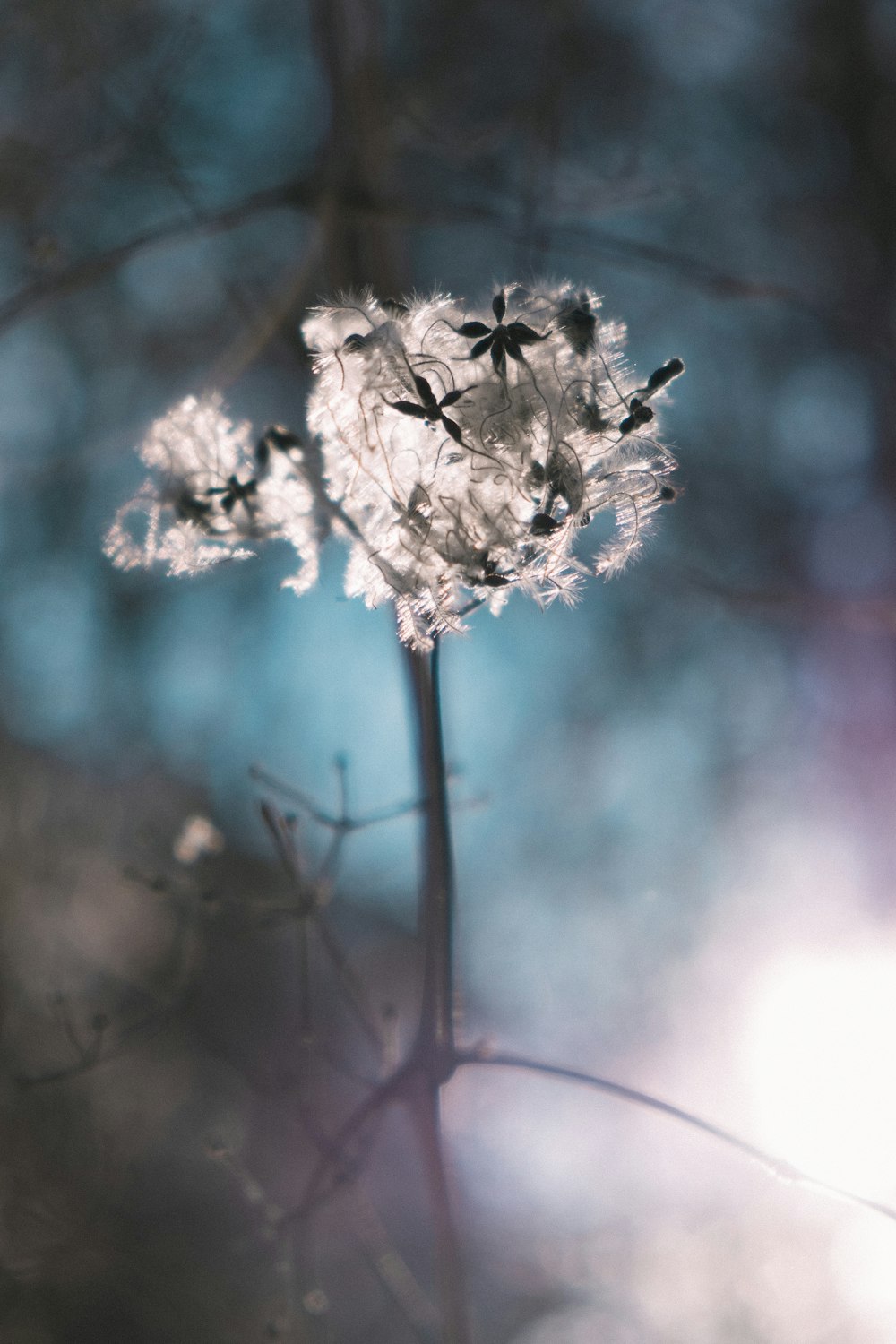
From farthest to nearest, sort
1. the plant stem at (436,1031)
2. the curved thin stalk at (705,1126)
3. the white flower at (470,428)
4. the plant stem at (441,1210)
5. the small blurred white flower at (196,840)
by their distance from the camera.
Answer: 1. the small blurred white flower at (196,840)
2. the plant stem at (441,1210)
3. the plant stem at (436,1031)
4. the curved thin stalk at (705,1126)
5. the white flower at (470,428)

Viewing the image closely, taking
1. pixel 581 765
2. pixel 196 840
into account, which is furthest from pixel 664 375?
pixel 581 765

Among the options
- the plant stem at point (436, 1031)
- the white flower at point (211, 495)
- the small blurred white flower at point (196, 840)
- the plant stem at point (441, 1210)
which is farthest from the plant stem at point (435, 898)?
the small blurred white flower at point (196, 840)

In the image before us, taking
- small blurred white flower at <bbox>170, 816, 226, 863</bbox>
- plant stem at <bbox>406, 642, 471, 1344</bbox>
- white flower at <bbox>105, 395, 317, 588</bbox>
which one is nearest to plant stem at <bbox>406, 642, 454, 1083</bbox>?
plant stem at <bbox>406, 642, 471, 1344</bbox>

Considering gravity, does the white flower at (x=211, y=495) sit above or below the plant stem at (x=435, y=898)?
above

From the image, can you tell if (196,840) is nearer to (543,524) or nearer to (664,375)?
(543,524)

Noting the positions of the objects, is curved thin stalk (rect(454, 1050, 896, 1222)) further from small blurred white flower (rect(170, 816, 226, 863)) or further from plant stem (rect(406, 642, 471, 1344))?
small blurred white flower (rect(170, 816, 226, 863))

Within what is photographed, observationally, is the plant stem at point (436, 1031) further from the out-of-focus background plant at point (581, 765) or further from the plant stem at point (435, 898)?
the out-of-focus background plant at point (581, 765)

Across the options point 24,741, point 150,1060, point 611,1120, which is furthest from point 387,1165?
point 24,741
